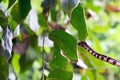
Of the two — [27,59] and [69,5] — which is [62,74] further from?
[27,59]

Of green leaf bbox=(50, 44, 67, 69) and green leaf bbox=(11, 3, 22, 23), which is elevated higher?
green leaf bbox=(11, 3, 22, 23)

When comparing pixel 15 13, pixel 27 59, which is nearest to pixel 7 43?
pixel 15 13

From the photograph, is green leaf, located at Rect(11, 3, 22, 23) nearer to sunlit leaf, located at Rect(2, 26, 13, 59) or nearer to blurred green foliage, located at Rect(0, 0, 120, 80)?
blurred green foliage, located at Rect(0, 0, 120, 80)

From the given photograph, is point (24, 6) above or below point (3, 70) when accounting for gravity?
above

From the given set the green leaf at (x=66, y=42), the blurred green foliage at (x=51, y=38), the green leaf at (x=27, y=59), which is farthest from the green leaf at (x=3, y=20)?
the green leaf at (x=27, y=59)

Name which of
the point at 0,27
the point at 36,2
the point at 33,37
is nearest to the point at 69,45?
the point at 0,27

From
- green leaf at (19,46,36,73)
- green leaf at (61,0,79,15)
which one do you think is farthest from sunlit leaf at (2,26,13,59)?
green leaf at (19,46,36,73)

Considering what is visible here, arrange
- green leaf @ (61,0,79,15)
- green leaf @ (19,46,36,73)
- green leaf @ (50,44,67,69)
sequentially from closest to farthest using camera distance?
green leaf @ (61,0,79,15) < green leaf @ (50,44,67,69) < green leaf @ (19,46,36,73)
